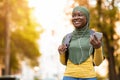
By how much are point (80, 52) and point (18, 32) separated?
39727 mm

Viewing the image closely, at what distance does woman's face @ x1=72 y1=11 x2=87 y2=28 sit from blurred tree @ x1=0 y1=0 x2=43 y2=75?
3336cm

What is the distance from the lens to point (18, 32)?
44938mm

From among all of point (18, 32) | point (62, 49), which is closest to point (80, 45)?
point (62, 49)

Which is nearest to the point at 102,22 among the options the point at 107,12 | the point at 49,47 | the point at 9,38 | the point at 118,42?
the point at 107,12

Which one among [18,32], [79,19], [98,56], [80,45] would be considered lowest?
[18,32]

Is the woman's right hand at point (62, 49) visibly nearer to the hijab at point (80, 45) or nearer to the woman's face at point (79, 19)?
the hijab at point (80, 45)

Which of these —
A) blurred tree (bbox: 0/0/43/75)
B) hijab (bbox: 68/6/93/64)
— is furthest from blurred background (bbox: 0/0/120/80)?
hijab (bbox: 68/6/93/64)

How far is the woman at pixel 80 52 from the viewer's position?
5359mm

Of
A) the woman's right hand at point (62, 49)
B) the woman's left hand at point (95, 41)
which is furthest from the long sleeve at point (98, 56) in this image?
the woman's right hand at point (62, 49)

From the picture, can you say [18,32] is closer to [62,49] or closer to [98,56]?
[62,49]

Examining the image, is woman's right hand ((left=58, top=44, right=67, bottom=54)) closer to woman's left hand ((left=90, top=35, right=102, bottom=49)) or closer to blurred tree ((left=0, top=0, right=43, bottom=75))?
woman's left hand ((left=90, top=35, right=102, bottom=49))

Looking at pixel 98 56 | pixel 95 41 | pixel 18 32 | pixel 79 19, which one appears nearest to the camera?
pixel 95 41

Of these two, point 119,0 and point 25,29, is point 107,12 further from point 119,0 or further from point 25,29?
point 25,29

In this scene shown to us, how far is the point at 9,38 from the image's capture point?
4244 centimetres
